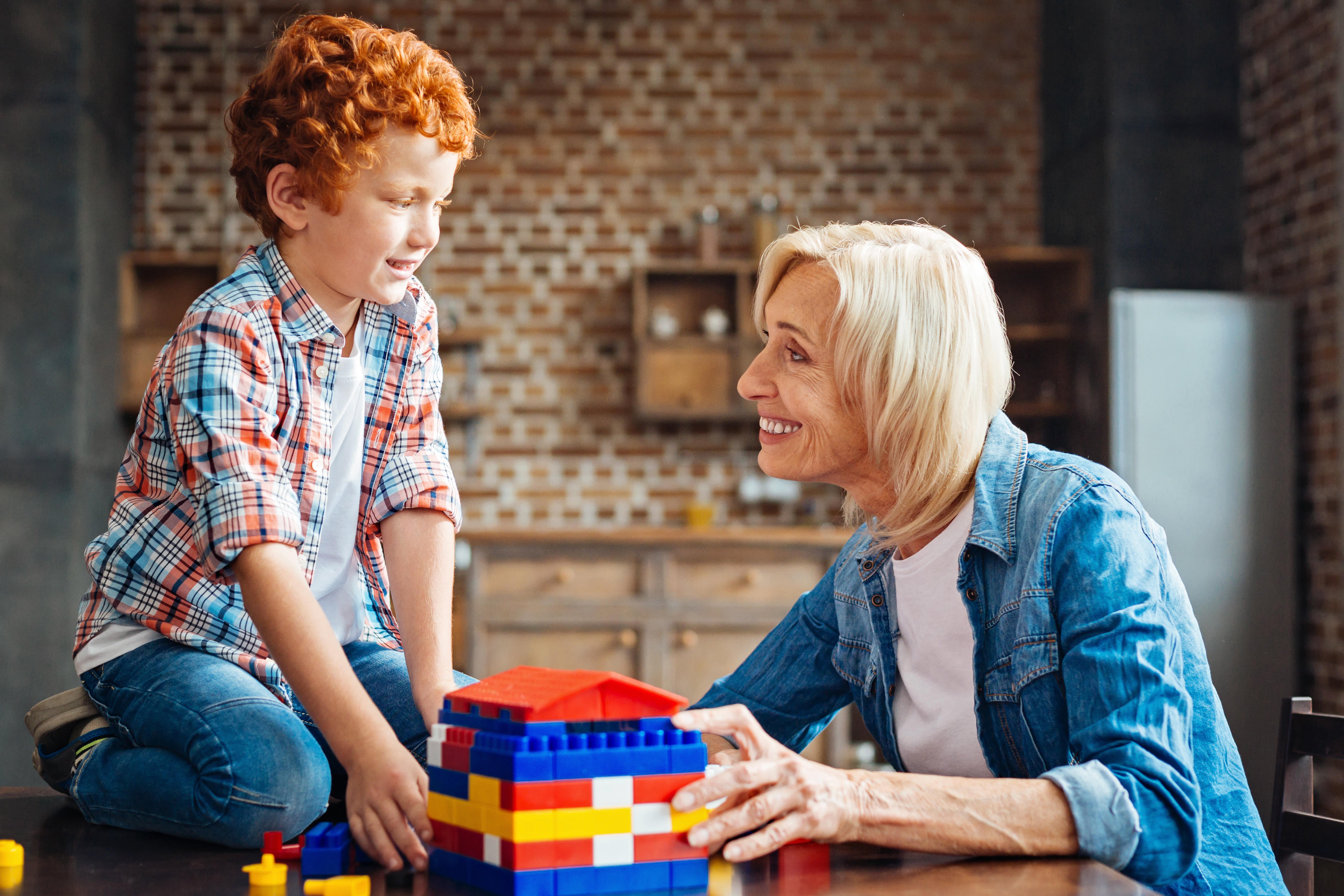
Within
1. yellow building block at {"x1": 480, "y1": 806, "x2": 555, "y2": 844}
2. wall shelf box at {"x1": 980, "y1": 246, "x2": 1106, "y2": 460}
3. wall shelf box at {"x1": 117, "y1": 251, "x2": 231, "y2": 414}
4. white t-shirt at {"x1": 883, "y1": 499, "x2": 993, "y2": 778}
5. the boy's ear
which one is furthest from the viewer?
wall shelf box at {"x1": 117, "y1": 251, "x2": 231, "y2": 414}

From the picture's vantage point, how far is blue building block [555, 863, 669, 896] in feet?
2.76

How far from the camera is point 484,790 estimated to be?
2.83 feet

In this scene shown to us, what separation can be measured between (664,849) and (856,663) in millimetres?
580

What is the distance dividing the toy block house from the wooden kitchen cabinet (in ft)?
10.8

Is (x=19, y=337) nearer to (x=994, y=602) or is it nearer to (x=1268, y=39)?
(x=994, y=602)

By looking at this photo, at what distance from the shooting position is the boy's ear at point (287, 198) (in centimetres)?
138

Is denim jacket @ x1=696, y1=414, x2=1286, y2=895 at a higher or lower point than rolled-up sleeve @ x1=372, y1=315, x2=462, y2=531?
lower

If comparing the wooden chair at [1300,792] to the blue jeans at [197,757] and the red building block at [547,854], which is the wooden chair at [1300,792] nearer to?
the red building block at [547,854]

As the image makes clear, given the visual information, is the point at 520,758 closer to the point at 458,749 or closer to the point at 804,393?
the point at 458,749

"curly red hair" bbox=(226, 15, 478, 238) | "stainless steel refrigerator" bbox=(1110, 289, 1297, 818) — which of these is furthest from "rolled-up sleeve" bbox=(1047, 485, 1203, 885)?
"stainless steel refrigerator" bbox=(1110, 289, 1297, 818)

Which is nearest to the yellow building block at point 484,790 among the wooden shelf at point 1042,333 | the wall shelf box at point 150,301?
the wooden shelf at point 1042,333

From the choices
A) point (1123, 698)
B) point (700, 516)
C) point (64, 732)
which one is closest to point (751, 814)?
point (1123, 698)

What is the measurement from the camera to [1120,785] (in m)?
0.97

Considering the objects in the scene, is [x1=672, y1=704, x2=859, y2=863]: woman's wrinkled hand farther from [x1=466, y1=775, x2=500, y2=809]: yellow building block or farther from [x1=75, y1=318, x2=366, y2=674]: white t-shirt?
[x1=75, y1=318, x2=366, y2=674]: white t-shirt
